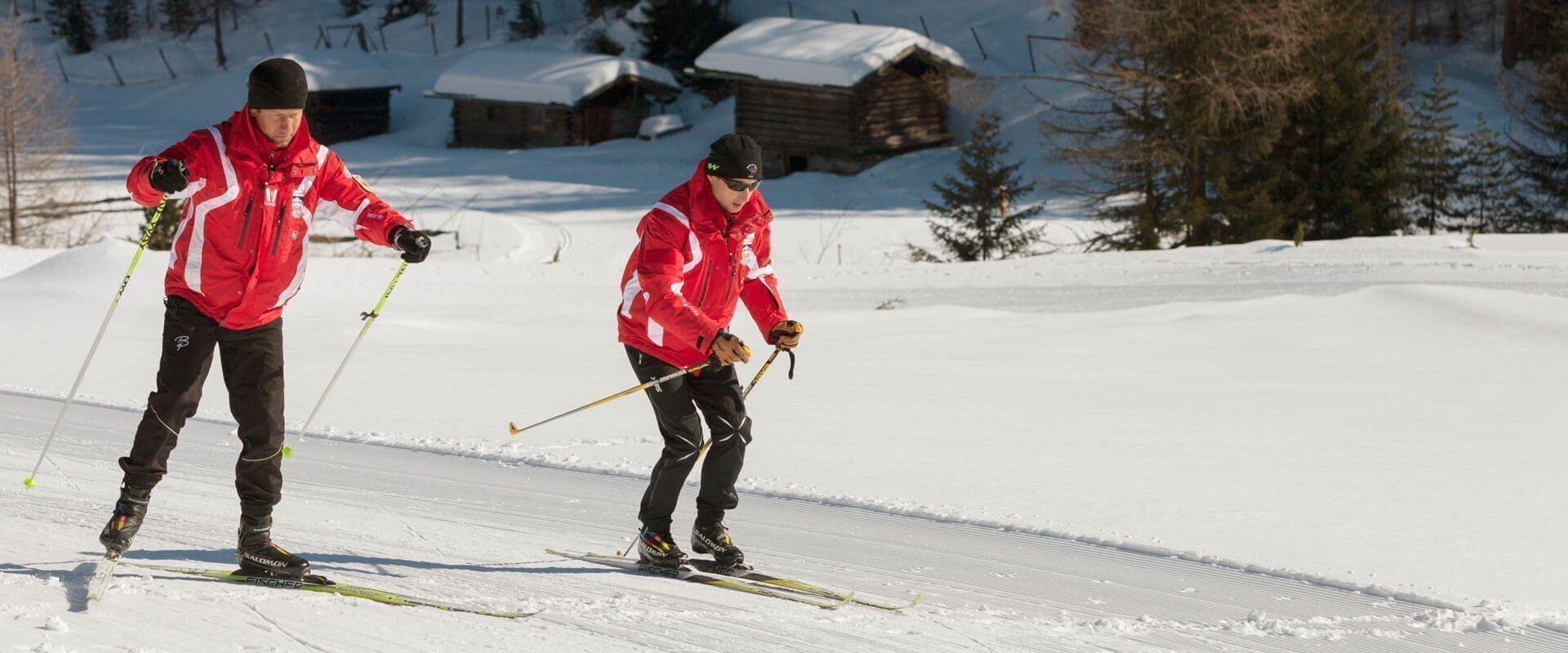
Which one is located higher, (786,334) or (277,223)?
(277,223)

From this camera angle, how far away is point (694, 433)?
14.5 ft

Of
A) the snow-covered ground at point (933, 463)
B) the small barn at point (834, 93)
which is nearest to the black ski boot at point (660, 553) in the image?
the snow-covered ground at point (933, 463)

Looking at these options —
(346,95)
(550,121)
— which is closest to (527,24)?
(346,95)

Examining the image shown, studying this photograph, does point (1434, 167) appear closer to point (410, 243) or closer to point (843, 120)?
point (843, 120)

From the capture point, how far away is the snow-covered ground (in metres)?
4.05

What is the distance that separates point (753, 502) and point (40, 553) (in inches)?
98.1

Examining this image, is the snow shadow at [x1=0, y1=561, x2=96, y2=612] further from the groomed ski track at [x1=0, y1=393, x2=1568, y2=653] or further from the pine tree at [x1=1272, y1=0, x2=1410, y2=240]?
the pine tree at [x1=1272, y1=0, x2=1410, y2=240]

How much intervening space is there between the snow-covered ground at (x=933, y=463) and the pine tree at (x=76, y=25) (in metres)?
43.2

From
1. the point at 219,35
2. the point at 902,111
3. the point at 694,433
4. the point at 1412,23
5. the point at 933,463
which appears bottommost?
the point at 902,111

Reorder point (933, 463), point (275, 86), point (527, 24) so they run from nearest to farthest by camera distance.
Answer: point (275, 86), point (933, 463), point (527, 24)

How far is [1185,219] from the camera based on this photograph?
828 inches

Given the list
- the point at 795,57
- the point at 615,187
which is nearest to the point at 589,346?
the point at 615,187

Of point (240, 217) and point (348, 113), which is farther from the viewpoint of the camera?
point (348, 113)

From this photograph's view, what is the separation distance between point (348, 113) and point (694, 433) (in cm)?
3526
